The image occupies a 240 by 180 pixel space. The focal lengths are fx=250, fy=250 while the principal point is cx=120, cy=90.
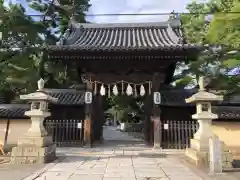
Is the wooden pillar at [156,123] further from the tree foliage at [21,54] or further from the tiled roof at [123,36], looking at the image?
the tree foliage at [21,54]

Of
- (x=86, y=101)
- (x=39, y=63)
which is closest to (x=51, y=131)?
(x=86, y=101)

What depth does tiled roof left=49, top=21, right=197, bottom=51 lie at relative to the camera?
1427 cm

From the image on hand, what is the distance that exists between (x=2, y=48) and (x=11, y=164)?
1112cm

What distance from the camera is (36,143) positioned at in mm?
9297

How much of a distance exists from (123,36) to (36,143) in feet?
34.3

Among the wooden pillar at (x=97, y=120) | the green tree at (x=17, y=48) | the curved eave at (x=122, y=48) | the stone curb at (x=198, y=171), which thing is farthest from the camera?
the green tree at (x=17, y=48)

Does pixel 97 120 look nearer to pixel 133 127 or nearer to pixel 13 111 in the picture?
pixel 13 111

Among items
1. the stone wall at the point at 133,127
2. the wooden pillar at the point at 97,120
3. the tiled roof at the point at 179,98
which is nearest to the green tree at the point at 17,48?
the wooden pillar at the point at 97,120

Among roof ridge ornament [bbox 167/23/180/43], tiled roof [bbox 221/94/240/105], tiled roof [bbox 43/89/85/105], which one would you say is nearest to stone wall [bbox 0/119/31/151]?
tiled roof [bbox 43/89/85/105]

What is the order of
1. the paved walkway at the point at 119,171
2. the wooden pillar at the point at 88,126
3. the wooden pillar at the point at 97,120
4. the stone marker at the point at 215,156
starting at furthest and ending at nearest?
the wooden pillar at the point at 97,120
the wooden pillar at the point at 88,126
the stone marker at the point at 215,156
the paved walkway at the point at 119,171

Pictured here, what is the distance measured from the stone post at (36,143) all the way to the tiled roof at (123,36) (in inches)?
173

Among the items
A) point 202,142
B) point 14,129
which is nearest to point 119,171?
point 202,142

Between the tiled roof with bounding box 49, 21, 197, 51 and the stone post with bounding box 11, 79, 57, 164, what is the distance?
14.4 ft

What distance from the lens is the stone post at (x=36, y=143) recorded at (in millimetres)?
9102
